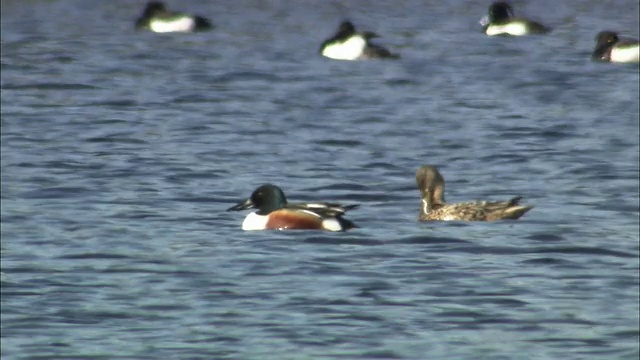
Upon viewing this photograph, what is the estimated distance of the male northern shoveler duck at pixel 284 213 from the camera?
1553cm

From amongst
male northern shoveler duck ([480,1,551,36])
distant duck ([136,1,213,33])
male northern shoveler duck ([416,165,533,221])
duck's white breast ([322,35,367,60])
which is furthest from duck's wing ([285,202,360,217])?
distant duck ([136,1,213,33])

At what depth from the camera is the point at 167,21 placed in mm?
35094

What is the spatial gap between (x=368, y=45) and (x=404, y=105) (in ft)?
19.2

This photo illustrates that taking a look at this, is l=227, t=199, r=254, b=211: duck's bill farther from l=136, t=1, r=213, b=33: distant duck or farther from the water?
l=136, t=1, r=213, b=33: distant duck

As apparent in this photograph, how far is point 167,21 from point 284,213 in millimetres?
19426

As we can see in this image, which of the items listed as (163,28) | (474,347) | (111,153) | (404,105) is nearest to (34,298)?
(474,347)

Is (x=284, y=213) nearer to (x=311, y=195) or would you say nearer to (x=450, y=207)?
(x=311, y=195)

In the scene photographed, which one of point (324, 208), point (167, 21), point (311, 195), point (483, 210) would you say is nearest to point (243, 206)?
point (324, 208)

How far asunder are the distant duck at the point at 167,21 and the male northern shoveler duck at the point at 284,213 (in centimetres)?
1838

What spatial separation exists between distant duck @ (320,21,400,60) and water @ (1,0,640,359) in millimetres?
200

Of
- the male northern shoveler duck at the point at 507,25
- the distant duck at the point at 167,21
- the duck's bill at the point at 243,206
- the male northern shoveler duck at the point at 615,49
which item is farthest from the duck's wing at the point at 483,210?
the distant duck at the point at 167,21

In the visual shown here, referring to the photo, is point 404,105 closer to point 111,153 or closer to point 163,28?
point 111,153

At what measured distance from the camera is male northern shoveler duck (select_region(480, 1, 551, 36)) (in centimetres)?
3375

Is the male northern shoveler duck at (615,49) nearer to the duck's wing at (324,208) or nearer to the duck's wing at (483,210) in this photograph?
the duck's wing at (483,210)
